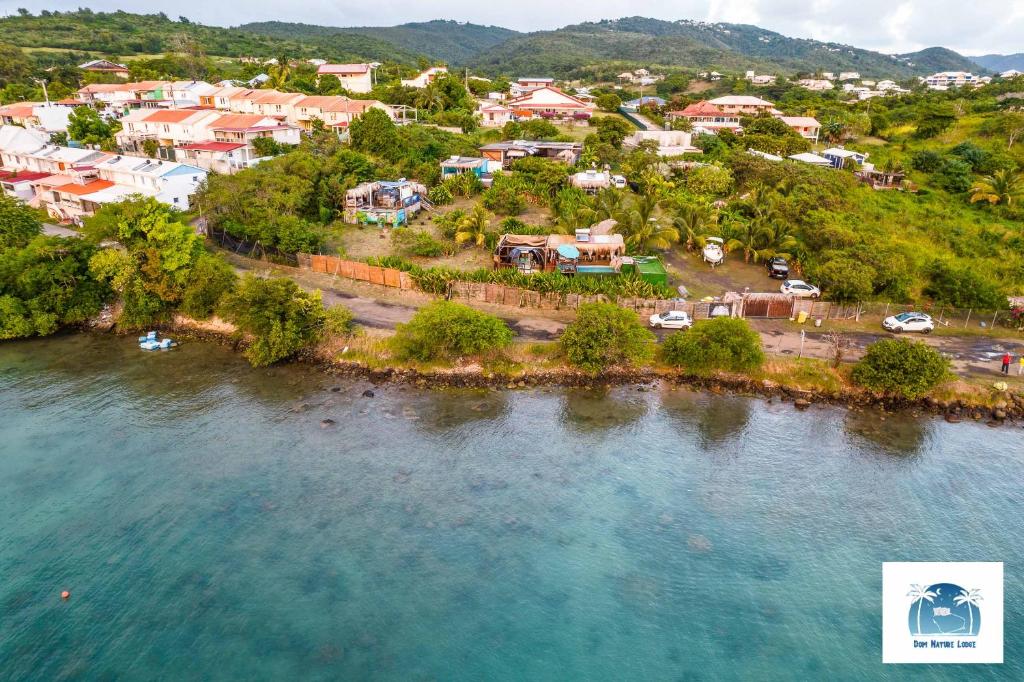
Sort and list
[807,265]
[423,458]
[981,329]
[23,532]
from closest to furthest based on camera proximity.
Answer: [23,532] < [423,458] < [981,329] < [807,265]

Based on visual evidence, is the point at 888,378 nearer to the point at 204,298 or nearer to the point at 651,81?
the point at 204,298

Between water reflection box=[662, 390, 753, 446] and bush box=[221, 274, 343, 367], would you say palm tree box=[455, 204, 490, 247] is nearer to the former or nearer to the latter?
bush box=[221, 274, 343, 367]

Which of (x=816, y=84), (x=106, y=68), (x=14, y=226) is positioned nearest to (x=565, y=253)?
(x=14, y=226)

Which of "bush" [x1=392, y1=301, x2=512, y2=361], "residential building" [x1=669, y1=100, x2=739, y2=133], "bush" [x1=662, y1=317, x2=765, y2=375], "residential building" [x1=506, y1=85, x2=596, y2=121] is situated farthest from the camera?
"residential building" [x1=506, y1=85, x2=596, y2=121]

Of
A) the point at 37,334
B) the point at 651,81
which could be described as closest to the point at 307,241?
the point at 37,334

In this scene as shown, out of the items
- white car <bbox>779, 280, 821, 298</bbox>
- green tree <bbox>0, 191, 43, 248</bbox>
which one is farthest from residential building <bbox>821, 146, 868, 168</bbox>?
green tree <bbox>0, 191, 43, 248</bbox>

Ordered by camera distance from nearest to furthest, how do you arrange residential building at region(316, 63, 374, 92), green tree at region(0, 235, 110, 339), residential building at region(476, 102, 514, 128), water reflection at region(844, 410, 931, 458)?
water reflection at region(844, 410, 931, 458), green tree at region(0, 235, 110, 339), residential building at region(476, 102, 514, 128), residential building at region(316, 63, 374, 92)

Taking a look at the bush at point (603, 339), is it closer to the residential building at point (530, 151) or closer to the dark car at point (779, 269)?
the dark car at point (779, 269)
